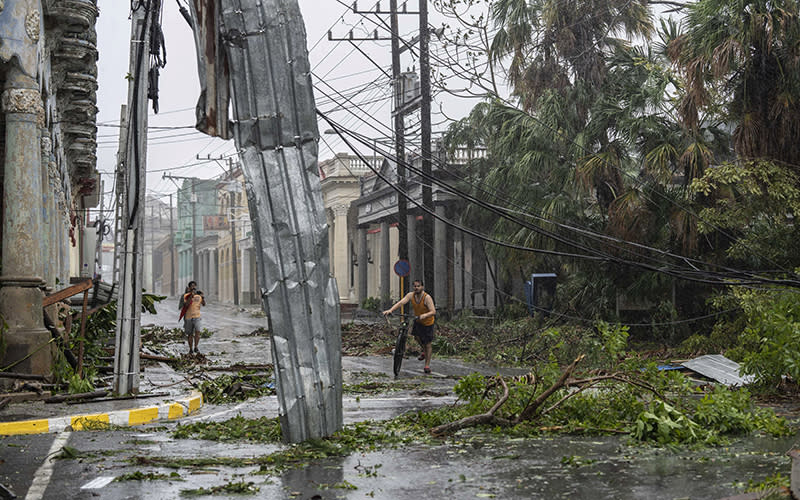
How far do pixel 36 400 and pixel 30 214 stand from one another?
3067 millimetres

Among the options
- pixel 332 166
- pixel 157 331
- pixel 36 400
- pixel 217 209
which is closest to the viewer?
pixel 36 400

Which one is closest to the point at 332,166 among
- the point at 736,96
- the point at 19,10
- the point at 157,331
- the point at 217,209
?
the point at 157,331

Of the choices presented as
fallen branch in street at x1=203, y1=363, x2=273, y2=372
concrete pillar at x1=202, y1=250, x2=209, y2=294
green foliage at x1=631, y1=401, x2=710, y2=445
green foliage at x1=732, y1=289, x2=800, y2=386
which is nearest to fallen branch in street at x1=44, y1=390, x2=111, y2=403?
fallen branch in street at x1=203, y1=363, x2=273, y2=372

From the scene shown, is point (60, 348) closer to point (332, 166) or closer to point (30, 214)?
point (30, 214)

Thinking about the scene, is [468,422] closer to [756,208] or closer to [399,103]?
[756,208]

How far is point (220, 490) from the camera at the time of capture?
6.86 metres

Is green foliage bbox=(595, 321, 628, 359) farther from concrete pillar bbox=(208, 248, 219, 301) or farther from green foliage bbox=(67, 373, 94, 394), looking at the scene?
concrete pillar bbox=(208, 248, 219, 301)

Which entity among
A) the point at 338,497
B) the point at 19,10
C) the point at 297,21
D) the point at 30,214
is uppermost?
the point at 19,10

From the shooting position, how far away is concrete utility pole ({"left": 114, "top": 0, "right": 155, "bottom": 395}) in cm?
1318

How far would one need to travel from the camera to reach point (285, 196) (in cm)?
933

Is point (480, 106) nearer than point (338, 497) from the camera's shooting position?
No

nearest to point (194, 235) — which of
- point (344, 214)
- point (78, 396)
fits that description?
point (344, 214)

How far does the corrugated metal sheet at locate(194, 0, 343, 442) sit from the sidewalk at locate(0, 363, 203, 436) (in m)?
3.15

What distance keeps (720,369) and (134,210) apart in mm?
9450
